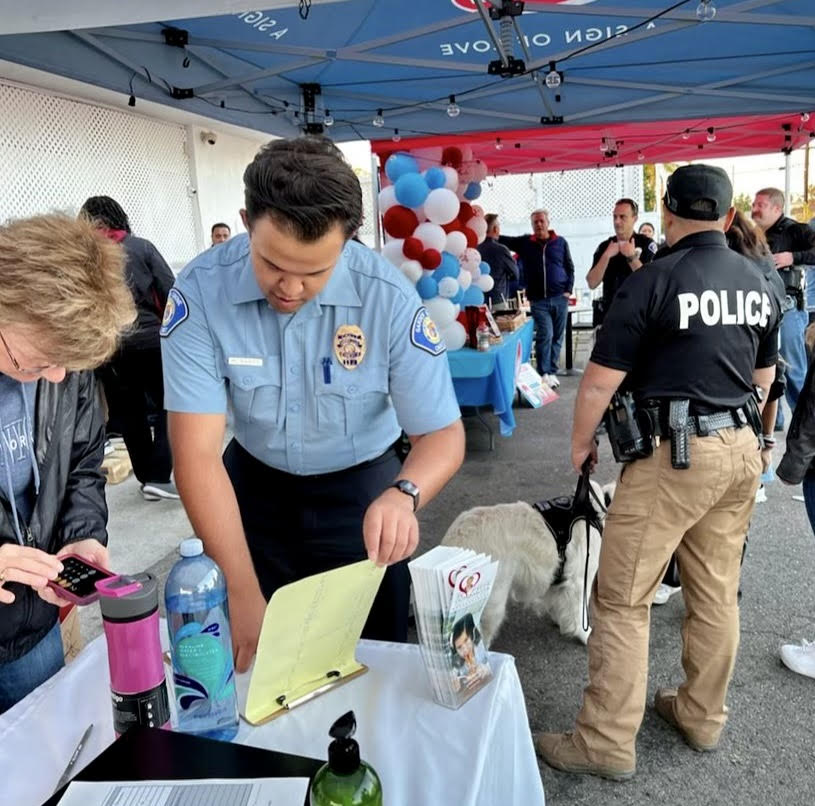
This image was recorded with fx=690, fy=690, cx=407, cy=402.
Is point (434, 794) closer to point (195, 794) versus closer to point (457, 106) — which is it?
point (195, 794)

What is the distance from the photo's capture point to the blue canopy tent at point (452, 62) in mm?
3482

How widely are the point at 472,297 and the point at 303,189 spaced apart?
4.09 m

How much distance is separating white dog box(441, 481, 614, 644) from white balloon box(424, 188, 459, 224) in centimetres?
254

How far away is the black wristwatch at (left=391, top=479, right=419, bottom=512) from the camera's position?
1098 millimetres

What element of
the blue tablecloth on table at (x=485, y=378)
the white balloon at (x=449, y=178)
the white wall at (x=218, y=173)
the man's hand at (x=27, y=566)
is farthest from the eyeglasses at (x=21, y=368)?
the white wall at (x=218, y=173)

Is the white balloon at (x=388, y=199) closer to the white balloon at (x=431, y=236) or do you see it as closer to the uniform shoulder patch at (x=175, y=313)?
the white balloon at (x=431, y=236)

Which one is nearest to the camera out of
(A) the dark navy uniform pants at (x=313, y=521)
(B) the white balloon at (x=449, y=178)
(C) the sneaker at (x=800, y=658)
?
(A) the dark navy uniform pants at (x=313, y=521)

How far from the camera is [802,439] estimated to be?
203cm

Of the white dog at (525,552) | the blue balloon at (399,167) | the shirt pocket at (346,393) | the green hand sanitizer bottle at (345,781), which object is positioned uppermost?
the blue balloon at (399,167)

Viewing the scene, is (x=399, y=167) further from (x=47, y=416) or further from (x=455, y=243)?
(x=47, y=416)

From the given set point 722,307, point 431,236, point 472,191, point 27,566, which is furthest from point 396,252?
point 27,566

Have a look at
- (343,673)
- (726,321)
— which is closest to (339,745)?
(343,673)

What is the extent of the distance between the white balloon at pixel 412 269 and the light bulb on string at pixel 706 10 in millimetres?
2003

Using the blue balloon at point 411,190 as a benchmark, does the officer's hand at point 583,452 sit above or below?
below
